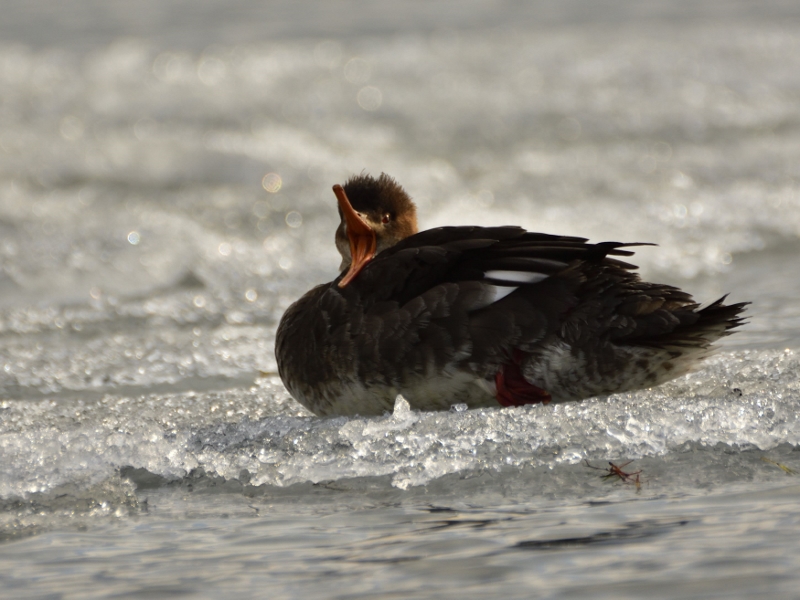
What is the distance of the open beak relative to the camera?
4.27 m

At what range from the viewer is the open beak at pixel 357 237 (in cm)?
427

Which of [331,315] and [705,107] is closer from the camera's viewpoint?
[331,315]

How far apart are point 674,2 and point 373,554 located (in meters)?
18.3

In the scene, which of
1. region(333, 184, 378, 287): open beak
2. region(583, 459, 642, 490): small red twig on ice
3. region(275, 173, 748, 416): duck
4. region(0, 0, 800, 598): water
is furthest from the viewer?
region(333, 184, 378, 287): open beak

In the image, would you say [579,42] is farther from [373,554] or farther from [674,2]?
[373,554]

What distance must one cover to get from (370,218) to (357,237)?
95mm

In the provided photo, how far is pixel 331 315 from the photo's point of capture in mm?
4086

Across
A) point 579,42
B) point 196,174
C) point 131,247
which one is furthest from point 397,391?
point 579,42

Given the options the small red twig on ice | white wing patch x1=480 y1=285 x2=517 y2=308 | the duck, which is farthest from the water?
white wing patch x1=480 y1=285 x2=517 y2=308

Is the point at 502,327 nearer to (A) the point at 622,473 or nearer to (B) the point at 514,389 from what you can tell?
(B) the point at 514,389

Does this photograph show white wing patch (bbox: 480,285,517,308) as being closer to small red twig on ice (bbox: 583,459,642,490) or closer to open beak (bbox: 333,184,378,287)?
open beak (bbox: 333,184,378,287)

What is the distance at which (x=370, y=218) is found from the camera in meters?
4.55

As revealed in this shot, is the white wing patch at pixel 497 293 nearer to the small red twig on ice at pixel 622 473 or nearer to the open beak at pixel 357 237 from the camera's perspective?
the open beak at pixel 357 237

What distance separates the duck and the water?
0.57ft
